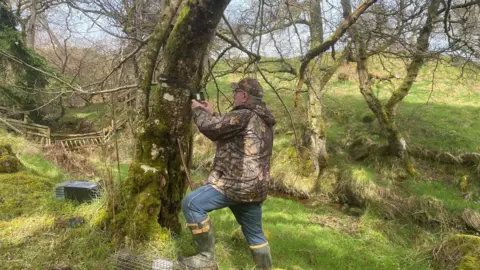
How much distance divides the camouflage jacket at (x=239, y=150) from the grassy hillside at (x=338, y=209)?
0.96 m

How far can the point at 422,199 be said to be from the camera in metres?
8.37

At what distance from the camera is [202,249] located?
320cm

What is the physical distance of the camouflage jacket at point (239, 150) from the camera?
10.1 ft

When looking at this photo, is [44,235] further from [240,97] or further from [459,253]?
[459,253]

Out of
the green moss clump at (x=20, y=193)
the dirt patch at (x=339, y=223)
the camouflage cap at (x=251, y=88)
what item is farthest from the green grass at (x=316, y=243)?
the green moss clump at (x=20, y=193)

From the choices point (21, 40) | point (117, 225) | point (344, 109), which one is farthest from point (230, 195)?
point (21, 40)

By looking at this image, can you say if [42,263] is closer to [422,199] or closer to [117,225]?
[117,225]

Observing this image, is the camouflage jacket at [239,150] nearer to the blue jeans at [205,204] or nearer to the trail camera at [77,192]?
the blue jeans at [205,204]

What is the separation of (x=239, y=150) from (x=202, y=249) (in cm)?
104

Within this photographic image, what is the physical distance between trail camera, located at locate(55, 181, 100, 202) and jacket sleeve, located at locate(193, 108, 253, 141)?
259 centimetres

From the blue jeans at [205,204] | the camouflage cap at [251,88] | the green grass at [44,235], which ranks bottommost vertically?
the green grass at [44,235]

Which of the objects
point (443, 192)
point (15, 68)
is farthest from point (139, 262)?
point (15, 68)

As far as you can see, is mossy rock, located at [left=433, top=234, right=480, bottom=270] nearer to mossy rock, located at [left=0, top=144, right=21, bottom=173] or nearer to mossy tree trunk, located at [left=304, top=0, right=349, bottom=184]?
mossy tree trunk, located at [left=304, top=0, right=349, bottom=184]

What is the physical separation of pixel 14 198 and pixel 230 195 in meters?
3.59
